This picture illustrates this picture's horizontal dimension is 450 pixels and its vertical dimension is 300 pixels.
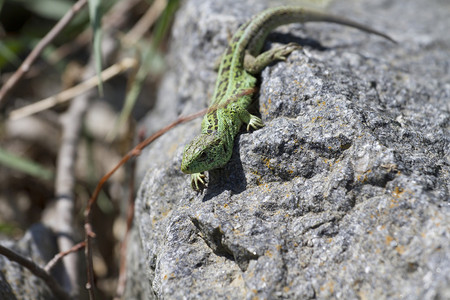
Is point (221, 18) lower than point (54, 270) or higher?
higher

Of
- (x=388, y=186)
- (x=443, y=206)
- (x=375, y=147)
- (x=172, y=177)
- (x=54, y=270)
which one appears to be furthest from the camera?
(x=54, y=270)

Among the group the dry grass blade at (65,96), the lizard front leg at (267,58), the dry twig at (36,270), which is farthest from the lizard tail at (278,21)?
the dry twig at (36,270)

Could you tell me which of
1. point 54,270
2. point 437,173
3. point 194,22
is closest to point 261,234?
point 437,173

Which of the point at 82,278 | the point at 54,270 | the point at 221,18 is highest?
the point at 221,18

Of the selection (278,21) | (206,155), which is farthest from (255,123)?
(278,21)

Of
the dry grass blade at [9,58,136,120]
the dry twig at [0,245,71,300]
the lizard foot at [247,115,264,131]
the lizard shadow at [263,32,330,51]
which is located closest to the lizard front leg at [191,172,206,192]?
the lizard foot at [247,115,264,131]

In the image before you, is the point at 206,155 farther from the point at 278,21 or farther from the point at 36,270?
the point at 278,21

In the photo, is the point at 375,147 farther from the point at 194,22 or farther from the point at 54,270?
the point at 54,270
